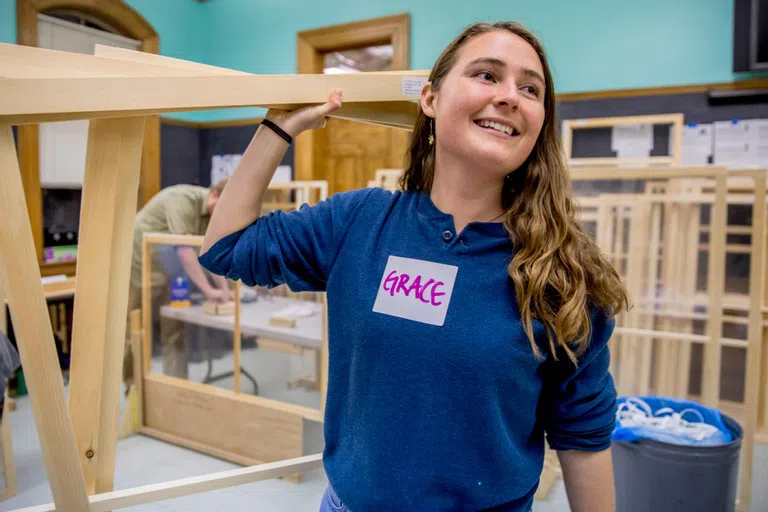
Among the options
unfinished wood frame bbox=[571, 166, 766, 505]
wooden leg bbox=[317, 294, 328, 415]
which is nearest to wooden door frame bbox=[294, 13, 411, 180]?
unfinished wood frame bbox=[571, 166, 766, 505]

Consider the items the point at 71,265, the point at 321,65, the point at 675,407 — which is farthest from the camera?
the point at 321,65

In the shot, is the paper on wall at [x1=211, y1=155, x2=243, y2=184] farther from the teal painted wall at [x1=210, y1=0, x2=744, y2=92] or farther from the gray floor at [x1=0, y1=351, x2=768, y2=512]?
the gray floor at [x1=0, y1=351, x2=768, y2=512]

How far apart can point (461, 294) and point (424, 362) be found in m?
0.11

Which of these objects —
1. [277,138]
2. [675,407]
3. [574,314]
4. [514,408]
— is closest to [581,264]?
[574,314]

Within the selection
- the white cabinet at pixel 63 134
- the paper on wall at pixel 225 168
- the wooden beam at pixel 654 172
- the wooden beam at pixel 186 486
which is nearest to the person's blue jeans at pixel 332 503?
the wooden beam at pixel 186 486

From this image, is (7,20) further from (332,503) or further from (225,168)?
(332,503)

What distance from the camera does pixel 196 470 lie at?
2.55 m

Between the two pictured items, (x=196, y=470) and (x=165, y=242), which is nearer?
(x=196, y=470)

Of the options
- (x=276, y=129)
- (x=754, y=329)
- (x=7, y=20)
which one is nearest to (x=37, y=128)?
(x=7, y=20)

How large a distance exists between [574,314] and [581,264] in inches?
4.4

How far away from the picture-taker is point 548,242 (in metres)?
0.88

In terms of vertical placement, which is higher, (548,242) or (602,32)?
(602,32)

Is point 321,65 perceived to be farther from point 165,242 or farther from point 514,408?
point 514,408

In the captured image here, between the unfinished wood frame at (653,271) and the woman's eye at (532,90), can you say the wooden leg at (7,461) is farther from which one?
the unfinished wood frame at (653,271)
